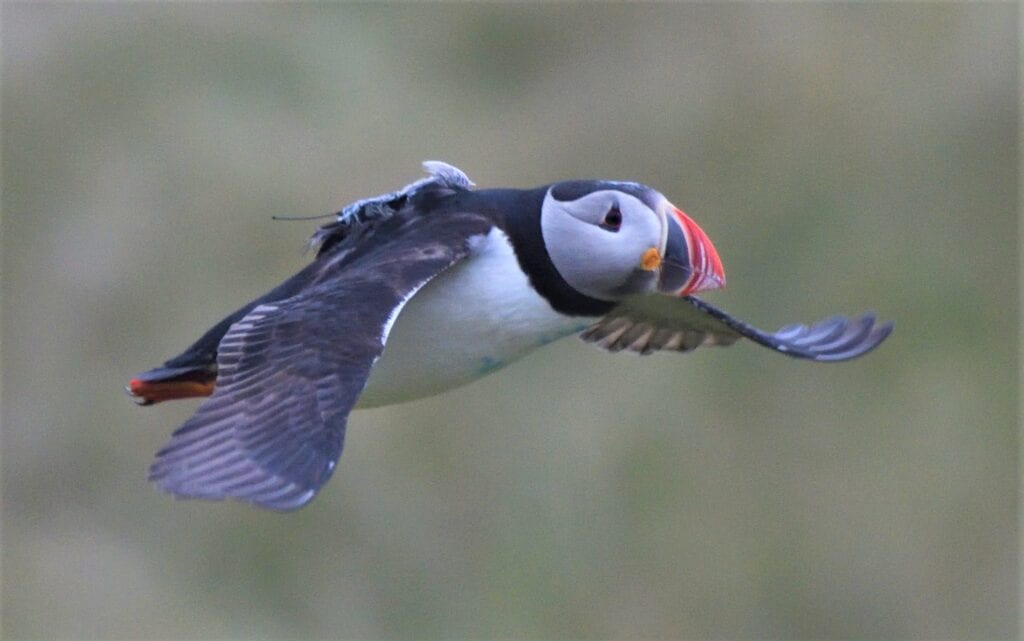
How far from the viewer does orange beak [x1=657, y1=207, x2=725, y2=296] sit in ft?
14.6

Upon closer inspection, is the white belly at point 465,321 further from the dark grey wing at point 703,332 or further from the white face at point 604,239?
the dark grey wing at point 703,332

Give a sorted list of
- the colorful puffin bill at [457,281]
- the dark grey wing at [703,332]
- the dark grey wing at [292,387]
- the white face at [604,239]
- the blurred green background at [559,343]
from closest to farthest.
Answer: the dark grey wing at [292,387], the colorful puffin bill at [457,281], the white face at [604,239], the dark grey wing at [703,332], the blurred green background at [559,343]

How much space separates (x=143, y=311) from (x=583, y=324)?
3815 mm

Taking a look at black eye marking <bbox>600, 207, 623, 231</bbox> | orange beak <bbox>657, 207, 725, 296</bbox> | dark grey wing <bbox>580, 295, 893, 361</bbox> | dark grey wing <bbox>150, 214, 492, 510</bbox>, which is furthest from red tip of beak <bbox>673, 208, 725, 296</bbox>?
dark grey wing <bbox>150, 214, 492, 510</bbox>

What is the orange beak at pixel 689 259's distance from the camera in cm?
445

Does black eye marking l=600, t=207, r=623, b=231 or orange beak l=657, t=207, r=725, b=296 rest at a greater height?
black eye marking l=600, t=207, r=623, b=231

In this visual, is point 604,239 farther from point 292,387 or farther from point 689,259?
point 292,387

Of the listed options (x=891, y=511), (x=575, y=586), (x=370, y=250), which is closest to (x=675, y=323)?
(x=370, y=250)

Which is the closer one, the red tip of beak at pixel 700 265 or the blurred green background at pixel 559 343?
the red tip of beak at pixel 700 265

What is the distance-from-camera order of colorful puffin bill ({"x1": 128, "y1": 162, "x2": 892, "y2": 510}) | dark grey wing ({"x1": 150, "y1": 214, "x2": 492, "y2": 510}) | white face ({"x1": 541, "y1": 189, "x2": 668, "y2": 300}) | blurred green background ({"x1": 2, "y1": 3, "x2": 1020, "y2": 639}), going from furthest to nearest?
blurred green background ({"x1": 2, "y1": 3, "x2": 1020, "y2": 639}), white face ({"x1": 541, "y1": 189, "x2": 668, "y2": 300}), colorful puffin bill ({"x1": 128, "y1": 162, "x2": 892, "y2": 510}), dark grey wing ({"x1": 150, "y1": 214, "x2": 492, "y2": 510})

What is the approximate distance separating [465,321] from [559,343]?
3.86m

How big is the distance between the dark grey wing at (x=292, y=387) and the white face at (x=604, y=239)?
12.1 inches

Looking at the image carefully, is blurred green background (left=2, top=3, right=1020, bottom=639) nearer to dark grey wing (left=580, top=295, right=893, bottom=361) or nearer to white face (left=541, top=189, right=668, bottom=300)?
dark grey wing (left=580, top=295, right=893, bottom=361)

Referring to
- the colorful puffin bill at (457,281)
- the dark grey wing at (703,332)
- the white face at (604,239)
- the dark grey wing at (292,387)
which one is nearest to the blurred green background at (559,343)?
the dark grey wing at (703,332)
